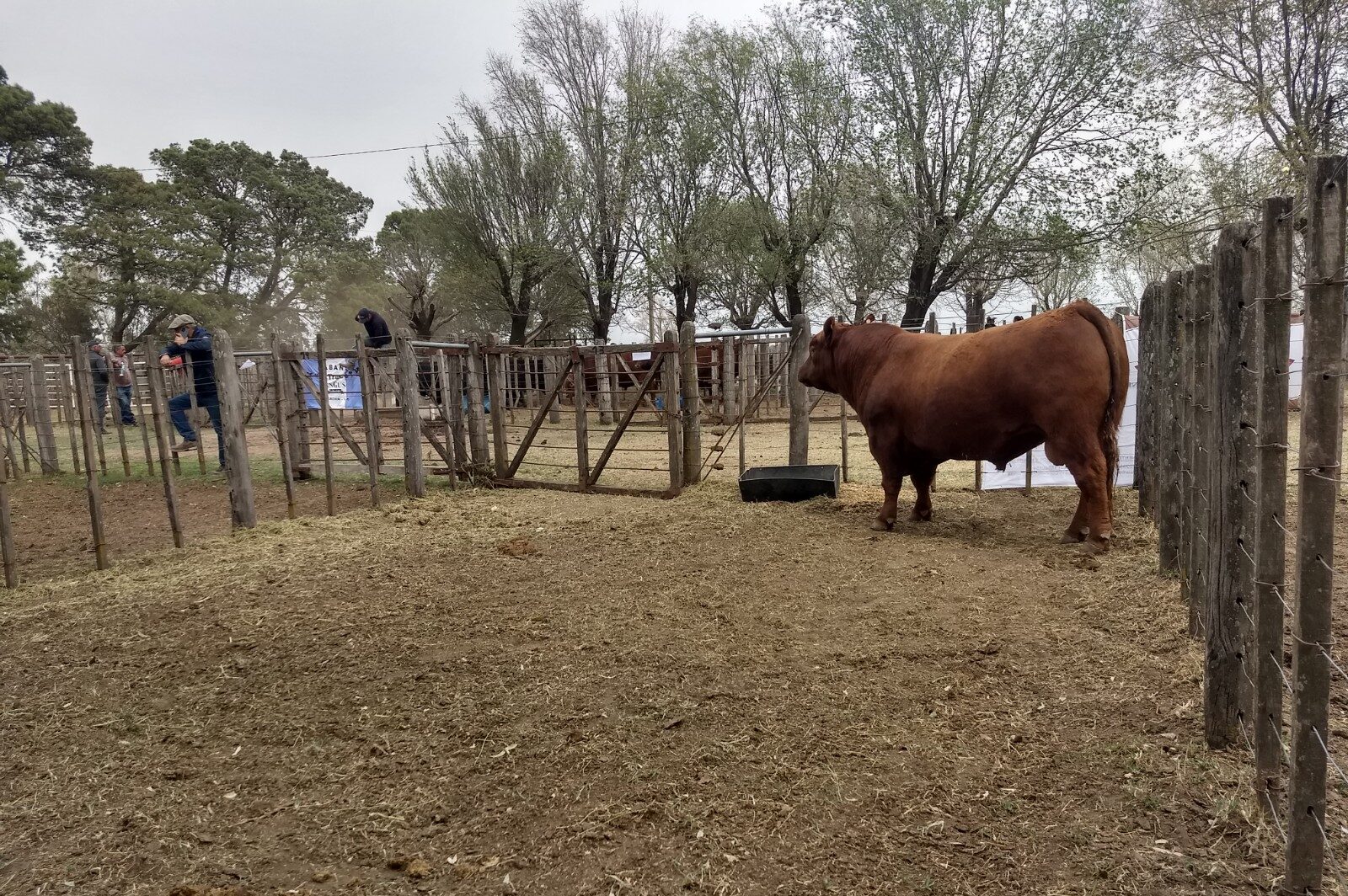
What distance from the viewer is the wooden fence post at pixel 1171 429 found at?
421 centimetres

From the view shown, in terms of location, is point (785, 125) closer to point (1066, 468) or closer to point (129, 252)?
point (1066, 468)

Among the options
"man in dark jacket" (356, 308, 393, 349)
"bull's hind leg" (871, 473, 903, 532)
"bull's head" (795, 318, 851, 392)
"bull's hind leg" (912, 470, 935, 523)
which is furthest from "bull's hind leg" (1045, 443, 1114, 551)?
"man in dark jacket" (356, 308, 393, 349)

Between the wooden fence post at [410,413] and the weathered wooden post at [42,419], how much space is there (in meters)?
6.82

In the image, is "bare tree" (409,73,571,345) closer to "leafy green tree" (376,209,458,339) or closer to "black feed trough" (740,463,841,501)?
"leafy green tree" (376,209,458,339)

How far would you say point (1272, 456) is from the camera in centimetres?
198

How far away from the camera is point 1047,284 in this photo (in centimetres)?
3020

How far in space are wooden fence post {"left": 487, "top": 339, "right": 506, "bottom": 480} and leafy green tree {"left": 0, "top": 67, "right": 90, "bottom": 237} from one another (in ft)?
85.4

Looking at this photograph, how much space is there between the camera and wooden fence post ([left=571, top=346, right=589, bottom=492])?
8.14 metres

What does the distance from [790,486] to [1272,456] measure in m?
5.45

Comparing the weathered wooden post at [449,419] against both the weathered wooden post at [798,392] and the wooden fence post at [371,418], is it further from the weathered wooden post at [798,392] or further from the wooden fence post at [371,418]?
the weathered wooden post at [798,392]

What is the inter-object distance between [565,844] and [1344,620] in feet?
12.8

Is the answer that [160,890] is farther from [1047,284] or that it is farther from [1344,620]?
[1047,284]

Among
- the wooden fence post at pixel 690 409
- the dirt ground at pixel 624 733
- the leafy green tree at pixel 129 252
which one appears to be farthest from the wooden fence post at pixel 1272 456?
the leafy green tree at pixel 129 252

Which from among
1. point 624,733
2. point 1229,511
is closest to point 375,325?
point 624,733
